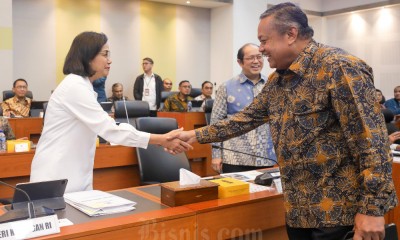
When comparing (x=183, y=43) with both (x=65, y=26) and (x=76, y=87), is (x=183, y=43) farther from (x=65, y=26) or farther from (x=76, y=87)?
(x=76, y=87)

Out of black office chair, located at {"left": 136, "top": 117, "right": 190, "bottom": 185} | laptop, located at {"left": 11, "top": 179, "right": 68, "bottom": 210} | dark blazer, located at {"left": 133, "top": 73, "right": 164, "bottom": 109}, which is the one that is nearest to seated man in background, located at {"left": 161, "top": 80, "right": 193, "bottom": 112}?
dark blazer, located at {"left": 133, "top": 73, "right": 164, "bottom": 109}

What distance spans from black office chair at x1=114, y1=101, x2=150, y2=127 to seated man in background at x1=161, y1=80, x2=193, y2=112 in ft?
6.40

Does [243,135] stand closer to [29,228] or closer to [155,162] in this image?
[155,162]

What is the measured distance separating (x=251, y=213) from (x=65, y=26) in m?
7.72

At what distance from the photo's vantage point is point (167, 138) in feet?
7.72

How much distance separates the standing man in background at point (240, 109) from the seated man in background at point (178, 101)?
13.1 feet

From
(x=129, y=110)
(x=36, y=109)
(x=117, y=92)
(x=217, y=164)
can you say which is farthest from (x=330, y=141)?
(x=117, y=92)

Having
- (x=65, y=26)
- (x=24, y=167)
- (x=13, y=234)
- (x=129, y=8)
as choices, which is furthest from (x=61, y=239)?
(x=129, y=8)

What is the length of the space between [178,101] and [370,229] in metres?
5.91

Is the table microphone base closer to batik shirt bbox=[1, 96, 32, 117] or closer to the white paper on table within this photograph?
the white paper on table

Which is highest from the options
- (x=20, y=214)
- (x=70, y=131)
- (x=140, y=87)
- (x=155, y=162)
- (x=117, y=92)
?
(x=140, y=87)

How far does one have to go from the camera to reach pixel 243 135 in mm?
2805

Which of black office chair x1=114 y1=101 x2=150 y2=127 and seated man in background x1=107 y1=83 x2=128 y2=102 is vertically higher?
seated man in background x1=107 y1=83 x2=128 y2=102

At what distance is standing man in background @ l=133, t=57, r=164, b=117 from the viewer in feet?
29.4
